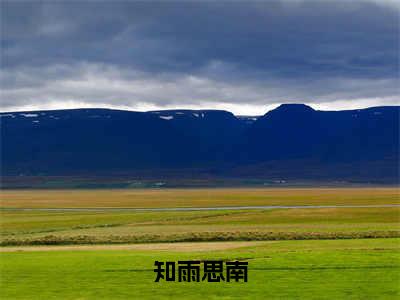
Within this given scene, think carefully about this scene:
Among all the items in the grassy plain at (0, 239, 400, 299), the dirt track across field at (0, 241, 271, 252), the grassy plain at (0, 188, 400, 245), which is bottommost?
the grassy plain at (0, 188, 400, 245)

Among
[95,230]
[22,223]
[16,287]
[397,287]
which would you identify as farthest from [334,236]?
[22,223]

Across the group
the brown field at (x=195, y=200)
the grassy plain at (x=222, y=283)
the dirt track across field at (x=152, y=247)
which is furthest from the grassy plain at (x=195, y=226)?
the brown field at (x=195, y=200)

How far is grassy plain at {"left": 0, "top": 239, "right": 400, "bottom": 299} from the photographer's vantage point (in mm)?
22641

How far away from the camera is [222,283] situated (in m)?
24.3

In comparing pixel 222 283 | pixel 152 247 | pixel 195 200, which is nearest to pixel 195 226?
pixel 152 247

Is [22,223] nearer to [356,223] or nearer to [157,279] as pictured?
[356,223]

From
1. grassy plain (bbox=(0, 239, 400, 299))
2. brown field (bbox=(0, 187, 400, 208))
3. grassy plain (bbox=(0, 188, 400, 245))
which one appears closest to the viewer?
grassy plain (bbox=(0, 239, 400, 299))

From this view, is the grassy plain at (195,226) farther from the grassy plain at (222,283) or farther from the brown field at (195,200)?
the brown field at (195,200)

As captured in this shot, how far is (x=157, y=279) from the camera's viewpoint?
81.8ft

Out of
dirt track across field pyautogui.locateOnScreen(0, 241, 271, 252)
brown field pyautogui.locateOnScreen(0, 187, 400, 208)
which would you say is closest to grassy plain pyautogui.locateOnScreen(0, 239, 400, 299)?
dirt track across field pyautogui.locateOnScreen(0, 241, 271, 252)

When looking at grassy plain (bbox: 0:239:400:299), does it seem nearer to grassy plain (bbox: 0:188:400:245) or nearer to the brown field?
grassy plain (bbox: 0:188:400:245)

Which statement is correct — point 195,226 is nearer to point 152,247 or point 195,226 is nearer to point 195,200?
point 152,247

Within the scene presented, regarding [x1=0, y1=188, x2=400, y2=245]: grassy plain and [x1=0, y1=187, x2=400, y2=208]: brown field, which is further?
[x1=0, y1=187, x2=400, y2=208]: brown field

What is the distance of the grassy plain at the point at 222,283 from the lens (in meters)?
22.6
